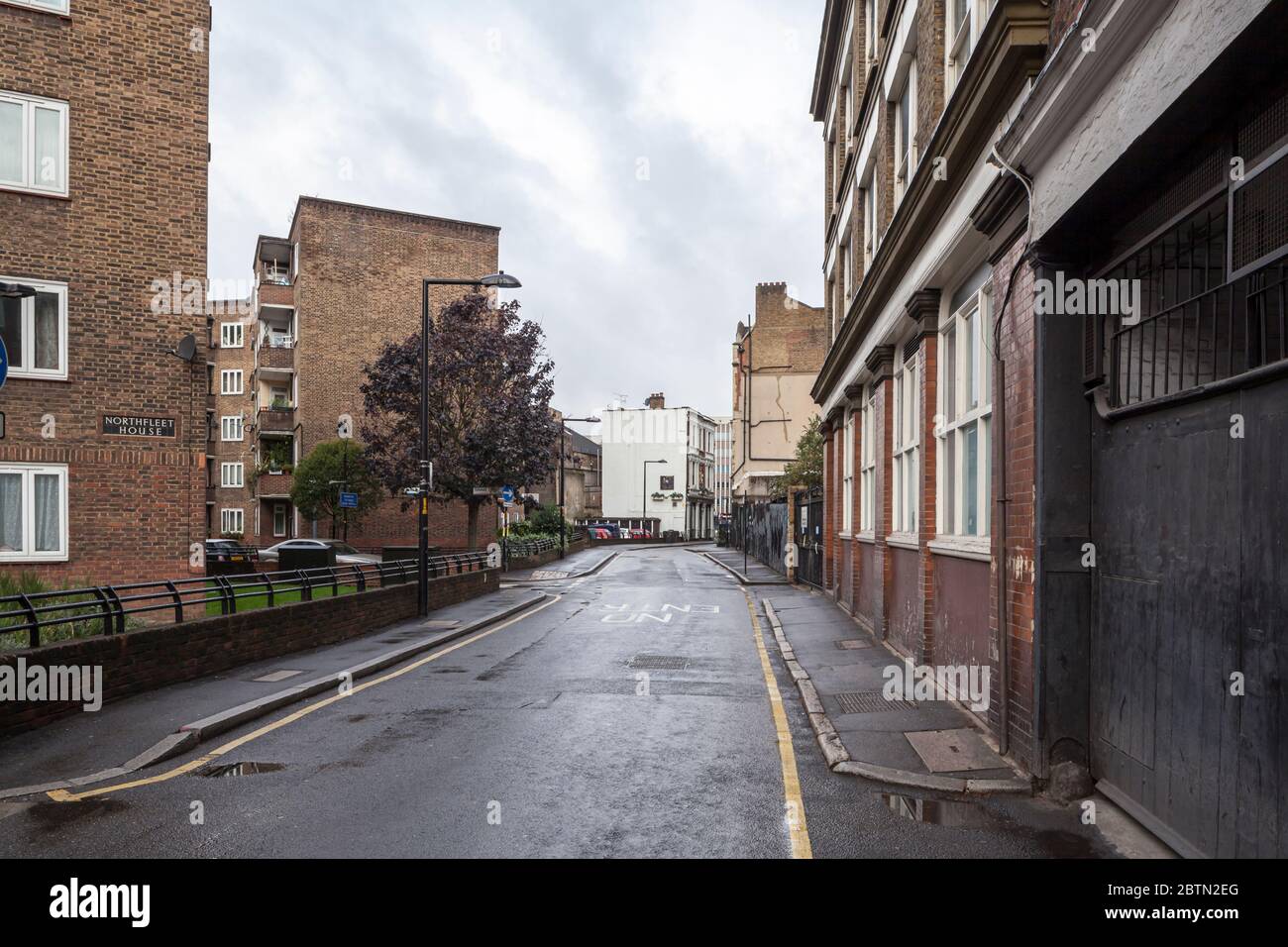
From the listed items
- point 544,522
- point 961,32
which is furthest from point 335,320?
point 961,32

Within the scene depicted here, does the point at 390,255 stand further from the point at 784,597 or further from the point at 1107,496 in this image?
the point at 1107,496

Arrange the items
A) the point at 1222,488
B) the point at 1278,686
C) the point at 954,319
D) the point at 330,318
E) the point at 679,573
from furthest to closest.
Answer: the point at 330,318 < the point at 679,573 < the point at 954,319 < the point at 1222,488 < the point at 1278,686

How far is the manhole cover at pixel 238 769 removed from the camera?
7.23 m

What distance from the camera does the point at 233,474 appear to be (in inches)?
2437

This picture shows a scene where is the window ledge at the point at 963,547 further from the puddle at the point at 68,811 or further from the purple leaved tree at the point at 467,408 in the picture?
the purple leaved tree at the point at 467,408

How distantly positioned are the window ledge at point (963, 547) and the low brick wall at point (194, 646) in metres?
8.94

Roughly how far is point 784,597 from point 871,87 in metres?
12.9

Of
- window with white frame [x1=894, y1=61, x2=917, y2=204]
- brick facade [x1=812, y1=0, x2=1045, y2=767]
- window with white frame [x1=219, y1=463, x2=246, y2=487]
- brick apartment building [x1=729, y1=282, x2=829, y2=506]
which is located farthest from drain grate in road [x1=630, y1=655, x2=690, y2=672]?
window with white frame [x1=219, y1=463, x2=246, y2=487]

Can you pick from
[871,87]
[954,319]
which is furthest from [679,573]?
[954,319]

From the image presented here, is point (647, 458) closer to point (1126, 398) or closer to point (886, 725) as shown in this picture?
point (886, 725)

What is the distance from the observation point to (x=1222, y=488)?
485 cm

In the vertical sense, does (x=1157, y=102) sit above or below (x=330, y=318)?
below

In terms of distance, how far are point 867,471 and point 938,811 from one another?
42.9ft

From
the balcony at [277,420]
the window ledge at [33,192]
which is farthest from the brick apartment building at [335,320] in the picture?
the window ledge at [33,192]
